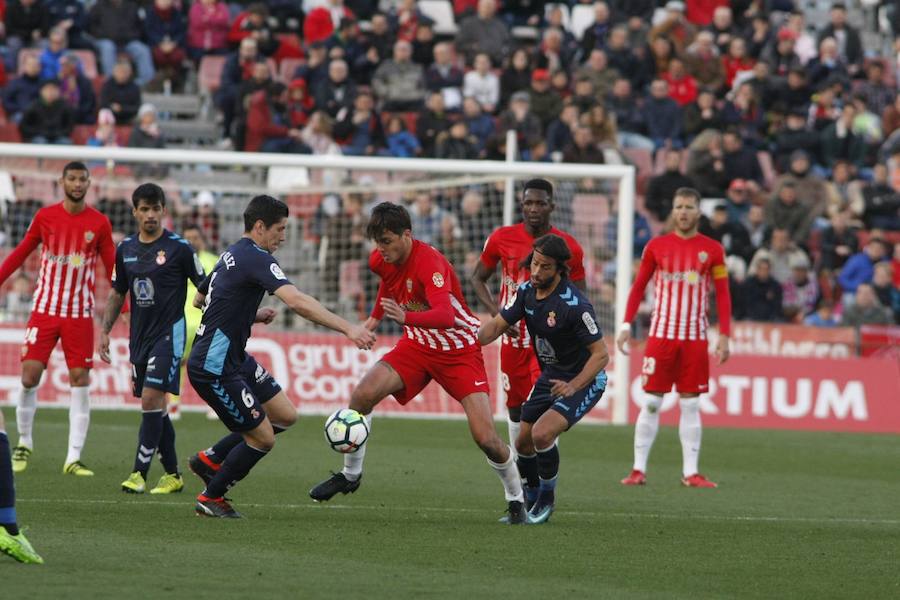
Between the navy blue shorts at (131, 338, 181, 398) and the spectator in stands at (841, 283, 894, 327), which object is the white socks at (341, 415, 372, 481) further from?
the spectator in stands at (841, 283, 894, 327)

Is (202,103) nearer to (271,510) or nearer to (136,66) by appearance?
(136,66)

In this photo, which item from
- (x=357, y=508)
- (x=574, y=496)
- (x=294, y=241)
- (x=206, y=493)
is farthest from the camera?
(x=294, y=241)

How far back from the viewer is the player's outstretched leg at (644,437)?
1328 centimetres

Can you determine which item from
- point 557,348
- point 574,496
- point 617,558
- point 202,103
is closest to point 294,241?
point 202,103

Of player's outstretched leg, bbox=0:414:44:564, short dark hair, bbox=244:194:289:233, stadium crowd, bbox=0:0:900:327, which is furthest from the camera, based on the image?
stadium crowd, bbox=0:0:900:327

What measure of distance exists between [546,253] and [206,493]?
2.65 metres

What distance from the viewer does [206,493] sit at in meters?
9.83

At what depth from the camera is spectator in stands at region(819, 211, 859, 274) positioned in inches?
961

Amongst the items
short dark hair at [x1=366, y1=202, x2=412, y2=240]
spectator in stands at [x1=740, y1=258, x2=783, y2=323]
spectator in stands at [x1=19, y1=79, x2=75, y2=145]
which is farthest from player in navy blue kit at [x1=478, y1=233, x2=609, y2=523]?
spectator in stands at [x1=19, y1=79, x2=75, y2=145]

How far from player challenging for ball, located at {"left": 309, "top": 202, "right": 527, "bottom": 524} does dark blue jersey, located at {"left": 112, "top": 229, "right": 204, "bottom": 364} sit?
1.92m

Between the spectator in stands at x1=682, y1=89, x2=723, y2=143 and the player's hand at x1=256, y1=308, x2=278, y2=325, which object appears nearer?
the player's hand at x1=256, y1=308, x2=278, y2=325

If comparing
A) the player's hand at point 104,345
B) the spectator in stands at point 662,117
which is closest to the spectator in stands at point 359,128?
the spectator in stands at point 662,117

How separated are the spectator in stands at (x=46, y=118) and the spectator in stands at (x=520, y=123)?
686 cm

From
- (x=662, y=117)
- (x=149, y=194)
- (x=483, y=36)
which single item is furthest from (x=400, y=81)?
(x=149, y=194)
